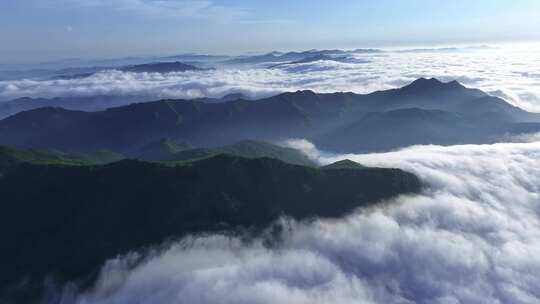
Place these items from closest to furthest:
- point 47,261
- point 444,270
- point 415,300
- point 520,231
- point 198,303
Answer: point 198,303, point 415,300, point 444,270, point 47,261, point 520,231

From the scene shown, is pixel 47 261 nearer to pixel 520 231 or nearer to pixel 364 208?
pixel 364 208

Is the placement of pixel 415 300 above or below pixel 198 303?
below

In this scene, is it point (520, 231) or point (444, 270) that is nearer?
point (444, 270)

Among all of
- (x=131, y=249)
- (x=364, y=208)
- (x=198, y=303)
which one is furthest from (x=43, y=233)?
(x=364, y=208)

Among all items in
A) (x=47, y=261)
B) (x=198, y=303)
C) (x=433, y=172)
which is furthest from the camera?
(x=433, y=172)

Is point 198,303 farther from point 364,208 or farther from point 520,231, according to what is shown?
point 520,231

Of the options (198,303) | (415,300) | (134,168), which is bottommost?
(415,300)

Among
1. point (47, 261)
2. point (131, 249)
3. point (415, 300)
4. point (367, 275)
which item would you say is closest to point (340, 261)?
point (367, 275)
